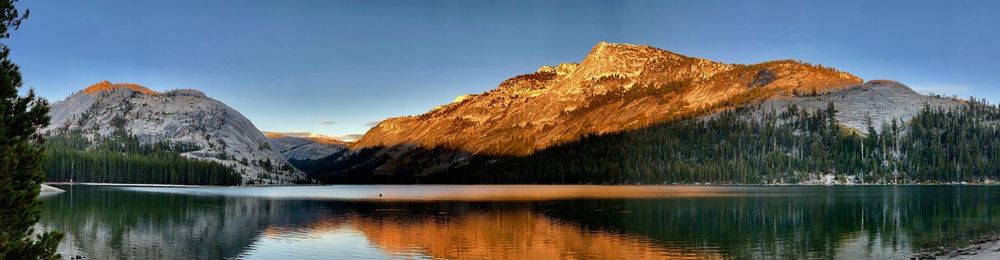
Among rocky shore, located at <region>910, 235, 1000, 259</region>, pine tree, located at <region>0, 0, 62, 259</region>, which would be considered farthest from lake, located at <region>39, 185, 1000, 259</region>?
pine tree, located at <region>0, 0, 62, 259</region>

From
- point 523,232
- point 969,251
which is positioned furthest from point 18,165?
point 969,251

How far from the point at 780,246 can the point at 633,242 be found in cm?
1431

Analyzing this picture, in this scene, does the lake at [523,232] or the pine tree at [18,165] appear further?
the lake at [523,232]

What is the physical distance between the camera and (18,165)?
32469 mm

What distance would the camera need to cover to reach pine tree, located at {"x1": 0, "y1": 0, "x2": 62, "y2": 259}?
31.2m

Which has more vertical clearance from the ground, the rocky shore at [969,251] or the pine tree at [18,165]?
the pine tree at [18,165]

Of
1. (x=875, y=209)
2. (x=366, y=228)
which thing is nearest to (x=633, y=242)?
(x=366, y=228)

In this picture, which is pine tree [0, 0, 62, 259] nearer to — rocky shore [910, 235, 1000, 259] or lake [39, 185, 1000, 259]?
lake [39, 185, 1000, 259]

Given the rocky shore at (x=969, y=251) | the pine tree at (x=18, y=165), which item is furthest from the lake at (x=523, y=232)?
the pine tree at (x=18, y=165)

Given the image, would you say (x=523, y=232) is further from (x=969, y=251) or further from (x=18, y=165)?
(x=18, y=165)

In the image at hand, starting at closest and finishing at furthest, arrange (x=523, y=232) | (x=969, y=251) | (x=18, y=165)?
(x=18, y=165) < (x=969, y=251) < (x=523, y=232)

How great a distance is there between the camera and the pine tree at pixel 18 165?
102 ft

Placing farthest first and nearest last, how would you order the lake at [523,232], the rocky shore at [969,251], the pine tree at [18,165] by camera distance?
the lake at [523,232] → the rocky shore at [969,251] → the pine tree at [18,165]

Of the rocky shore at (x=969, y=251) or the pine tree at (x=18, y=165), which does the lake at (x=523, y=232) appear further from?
the pine tree at (x=18, y=165)
